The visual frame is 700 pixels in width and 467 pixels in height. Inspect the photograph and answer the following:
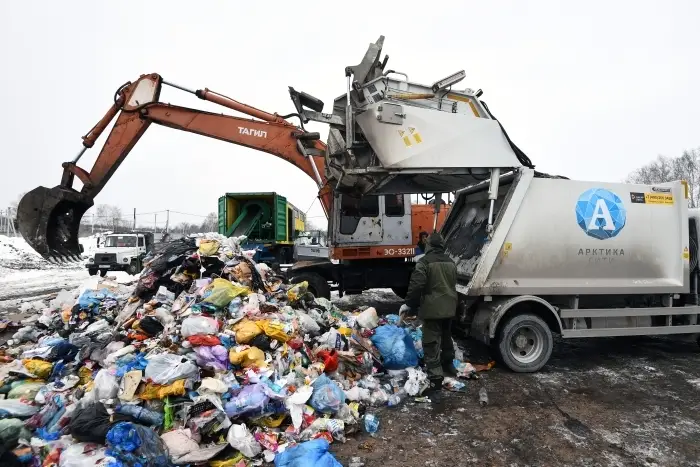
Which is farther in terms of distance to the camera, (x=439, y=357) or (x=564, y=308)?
(x=564, y=308)

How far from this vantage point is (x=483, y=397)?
3848mm

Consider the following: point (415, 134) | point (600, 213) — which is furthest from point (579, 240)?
point (415, 134)

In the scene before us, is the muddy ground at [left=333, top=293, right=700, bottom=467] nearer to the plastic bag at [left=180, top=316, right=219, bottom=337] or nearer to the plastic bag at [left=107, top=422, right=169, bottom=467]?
the plastic bag at [left=107, top=422, right=169, bottom=467]

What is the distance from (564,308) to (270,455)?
146 inches

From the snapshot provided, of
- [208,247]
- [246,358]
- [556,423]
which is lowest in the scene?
[556,423]

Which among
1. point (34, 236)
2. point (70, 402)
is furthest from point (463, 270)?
point (34, 236)

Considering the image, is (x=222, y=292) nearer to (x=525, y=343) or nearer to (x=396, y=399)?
(x=396, y=399)

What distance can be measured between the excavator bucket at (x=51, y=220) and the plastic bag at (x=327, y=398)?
482 centimetres

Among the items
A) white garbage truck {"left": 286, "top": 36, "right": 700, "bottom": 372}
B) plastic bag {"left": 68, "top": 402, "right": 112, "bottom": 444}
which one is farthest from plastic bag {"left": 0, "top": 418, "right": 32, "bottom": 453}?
white garbage truck {"left": 286, "top": 36, "right": 700, "bottom": 372}

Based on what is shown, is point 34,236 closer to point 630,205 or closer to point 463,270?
point 463,270

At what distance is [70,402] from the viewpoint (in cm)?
322

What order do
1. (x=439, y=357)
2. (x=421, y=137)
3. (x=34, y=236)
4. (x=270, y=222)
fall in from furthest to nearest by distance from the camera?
1. (x=270, y=222)
2. (x=34, y=236)
3. (x=421, y=137)
4. (x=439, y=357)

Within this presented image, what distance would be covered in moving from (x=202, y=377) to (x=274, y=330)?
790 millimetres

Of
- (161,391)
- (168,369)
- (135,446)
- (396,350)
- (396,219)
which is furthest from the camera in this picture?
(396,219)
